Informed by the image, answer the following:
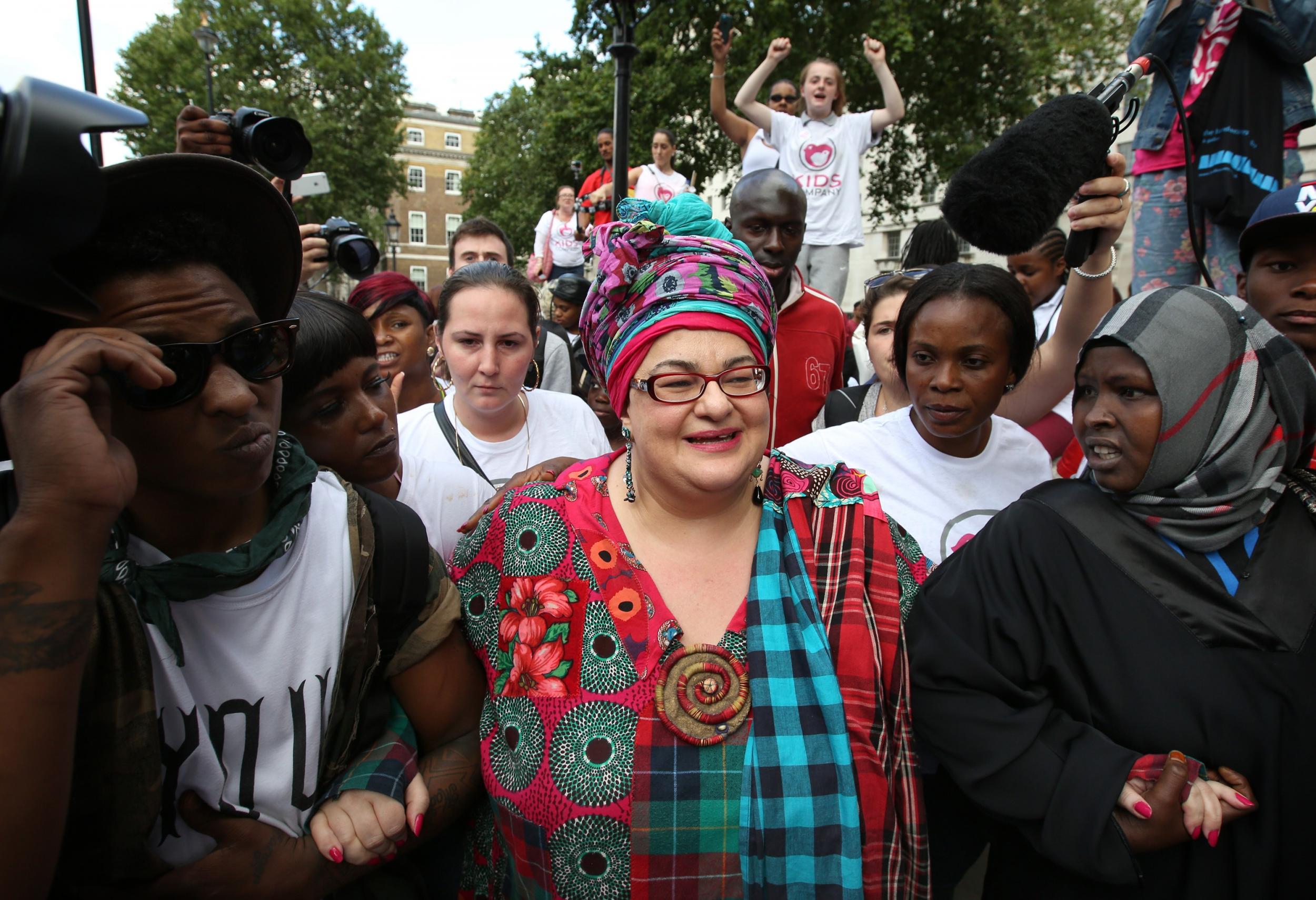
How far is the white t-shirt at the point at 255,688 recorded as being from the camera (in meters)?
1.54

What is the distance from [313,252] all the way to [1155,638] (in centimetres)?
324

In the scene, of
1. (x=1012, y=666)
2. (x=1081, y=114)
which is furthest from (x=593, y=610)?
(x=1081, y=114)

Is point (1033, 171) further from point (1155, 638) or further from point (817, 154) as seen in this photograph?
point (817, 154)

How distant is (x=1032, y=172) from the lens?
2.05 metres

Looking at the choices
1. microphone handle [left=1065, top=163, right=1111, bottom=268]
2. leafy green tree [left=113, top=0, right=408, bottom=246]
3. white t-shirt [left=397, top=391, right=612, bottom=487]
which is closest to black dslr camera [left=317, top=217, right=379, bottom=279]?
white t-shirt [left=397, top=391, right=612, bottom=487]

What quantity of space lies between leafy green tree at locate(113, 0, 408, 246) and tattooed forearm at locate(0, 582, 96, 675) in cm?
3274

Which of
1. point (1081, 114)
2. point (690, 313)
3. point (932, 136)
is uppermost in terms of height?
point (932, 136)

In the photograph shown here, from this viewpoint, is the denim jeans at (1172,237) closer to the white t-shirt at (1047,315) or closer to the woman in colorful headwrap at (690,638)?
the white t-shirt at (1047,315)

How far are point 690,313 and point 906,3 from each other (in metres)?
19.2

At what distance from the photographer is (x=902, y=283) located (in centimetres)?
407

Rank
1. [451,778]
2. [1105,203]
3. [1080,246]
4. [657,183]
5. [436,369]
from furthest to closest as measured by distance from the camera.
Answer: [657,183] → [436,369] → [1080,246] → [1105,203] → [451,778]

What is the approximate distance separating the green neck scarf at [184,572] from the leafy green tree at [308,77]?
32434 mm

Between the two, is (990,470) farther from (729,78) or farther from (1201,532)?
(729,78)

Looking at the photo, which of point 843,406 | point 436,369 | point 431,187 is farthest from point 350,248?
point 431,187
